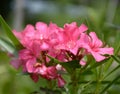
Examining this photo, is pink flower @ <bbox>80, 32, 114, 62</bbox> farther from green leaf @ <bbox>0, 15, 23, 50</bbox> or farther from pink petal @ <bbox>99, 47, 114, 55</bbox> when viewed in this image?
green leaf @ <bbox>0, 15, 23, 50</bbox>

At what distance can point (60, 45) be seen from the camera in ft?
3.25

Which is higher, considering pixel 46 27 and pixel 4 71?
pixel 46 27

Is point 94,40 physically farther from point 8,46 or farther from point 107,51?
point 8,46

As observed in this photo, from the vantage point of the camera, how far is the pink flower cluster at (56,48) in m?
0.99

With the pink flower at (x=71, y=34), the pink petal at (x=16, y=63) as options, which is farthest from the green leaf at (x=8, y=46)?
the pink flower at (x=71, y=34)

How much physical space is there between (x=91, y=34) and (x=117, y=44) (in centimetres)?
9

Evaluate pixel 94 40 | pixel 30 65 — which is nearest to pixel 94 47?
pixel 94 40

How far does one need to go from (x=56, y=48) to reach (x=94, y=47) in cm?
9

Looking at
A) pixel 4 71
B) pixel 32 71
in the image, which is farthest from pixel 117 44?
pixel 4 71

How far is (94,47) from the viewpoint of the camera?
Result: 3.35 feet

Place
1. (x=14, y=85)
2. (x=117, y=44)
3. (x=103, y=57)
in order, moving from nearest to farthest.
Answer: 1. (x=103, y=57)
2. (x=117, y=44)
3. (x=14, y=85)

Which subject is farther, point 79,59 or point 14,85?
point 14,85

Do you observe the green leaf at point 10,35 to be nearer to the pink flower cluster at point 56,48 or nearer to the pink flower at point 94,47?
the pink flower cluster at point 56,48

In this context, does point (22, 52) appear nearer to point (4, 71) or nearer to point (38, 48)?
point (38, 48)
